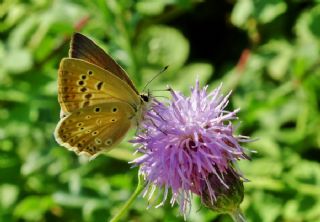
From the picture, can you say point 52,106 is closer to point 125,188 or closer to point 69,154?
point 69,154

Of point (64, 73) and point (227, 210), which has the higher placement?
point (64, 73)

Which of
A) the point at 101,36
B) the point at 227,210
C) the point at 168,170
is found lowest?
the point at 227,210

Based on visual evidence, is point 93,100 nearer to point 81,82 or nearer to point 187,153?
point 81,82

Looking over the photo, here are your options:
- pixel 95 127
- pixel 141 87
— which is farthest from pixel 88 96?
pixel 141 87

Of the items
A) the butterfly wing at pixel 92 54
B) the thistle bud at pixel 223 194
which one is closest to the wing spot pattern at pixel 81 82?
the butterfly wing at pixel 92 54

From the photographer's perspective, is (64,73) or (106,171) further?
(106,171)

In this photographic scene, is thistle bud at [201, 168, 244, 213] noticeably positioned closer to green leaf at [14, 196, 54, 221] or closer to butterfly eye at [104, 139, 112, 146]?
butterfly eye at [104, 139, 112, 146]

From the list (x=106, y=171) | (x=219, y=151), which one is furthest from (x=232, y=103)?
(x=219, y=151)
